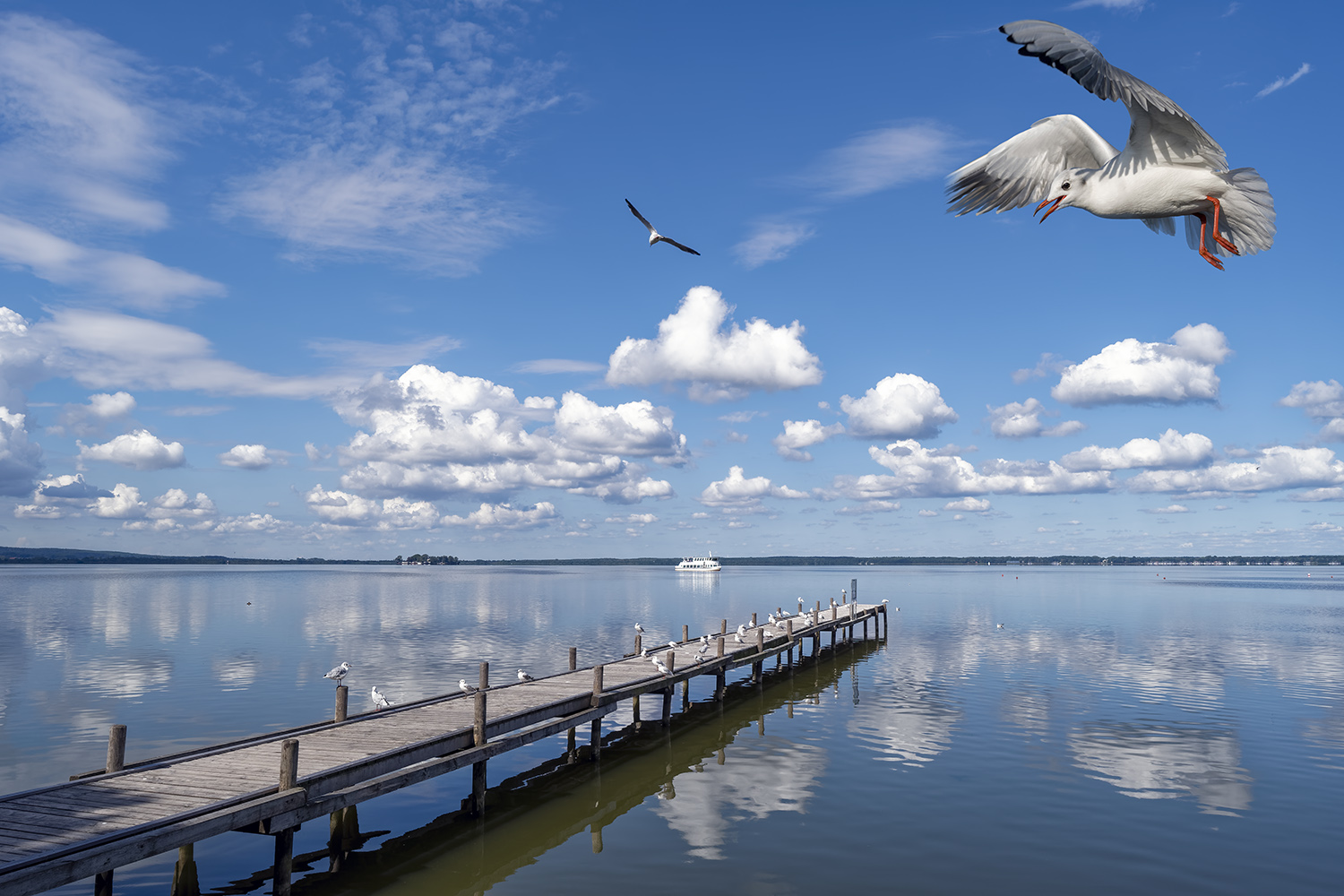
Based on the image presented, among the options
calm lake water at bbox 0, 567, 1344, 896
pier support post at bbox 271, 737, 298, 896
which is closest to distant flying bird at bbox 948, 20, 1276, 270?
calm lake water at bbox 0, 567, 1344, 896

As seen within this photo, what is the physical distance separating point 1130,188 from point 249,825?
15237 millimetres

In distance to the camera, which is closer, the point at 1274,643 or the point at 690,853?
the point at 690,853

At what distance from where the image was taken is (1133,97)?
4.41 m

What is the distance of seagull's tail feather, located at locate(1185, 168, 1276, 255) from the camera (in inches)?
203

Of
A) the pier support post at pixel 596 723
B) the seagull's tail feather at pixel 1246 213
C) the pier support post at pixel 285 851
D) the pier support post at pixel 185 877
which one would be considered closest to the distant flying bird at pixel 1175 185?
the seagull's tail feather at pixel 1246 213

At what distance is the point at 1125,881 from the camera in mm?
16188

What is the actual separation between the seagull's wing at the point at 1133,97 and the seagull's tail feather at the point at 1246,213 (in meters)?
0.17

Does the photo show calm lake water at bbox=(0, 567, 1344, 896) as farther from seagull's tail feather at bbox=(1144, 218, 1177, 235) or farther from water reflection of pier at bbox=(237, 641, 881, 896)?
seagull's tail feather at bbox=(1144, 218, 1177, 235)

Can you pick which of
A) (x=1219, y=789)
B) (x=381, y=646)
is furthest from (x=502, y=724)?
(x=381, y=646)

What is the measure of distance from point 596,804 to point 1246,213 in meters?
20.7

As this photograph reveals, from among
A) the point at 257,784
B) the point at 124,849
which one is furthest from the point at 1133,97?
the point at 257,784

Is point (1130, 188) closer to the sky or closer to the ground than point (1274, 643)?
closer to the sky

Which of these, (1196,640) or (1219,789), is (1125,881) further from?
(1196,640)

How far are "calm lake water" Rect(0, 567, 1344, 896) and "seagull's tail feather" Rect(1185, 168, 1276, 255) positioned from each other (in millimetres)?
14256
